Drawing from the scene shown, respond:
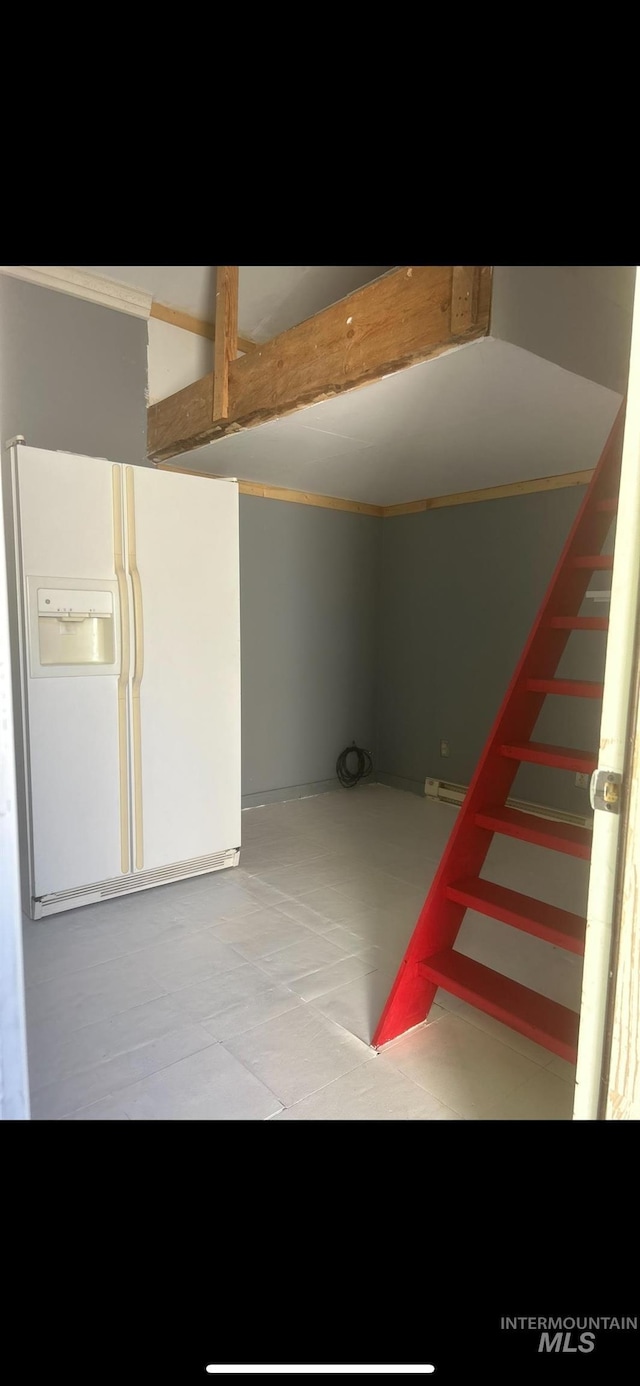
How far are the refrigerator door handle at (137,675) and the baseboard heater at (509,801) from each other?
246 cm

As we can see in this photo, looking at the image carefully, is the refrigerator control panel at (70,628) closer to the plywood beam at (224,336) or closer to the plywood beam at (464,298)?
the plywood beam at (224,336)

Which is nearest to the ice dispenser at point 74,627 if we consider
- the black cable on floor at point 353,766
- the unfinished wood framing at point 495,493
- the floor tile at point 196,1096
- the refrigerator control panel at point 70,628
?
the refrigerator control panel at point 70,628

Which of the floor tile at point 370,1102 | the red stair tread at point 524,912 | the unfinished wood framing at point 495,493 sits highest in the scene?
the unfinished wood framing at point 495,493

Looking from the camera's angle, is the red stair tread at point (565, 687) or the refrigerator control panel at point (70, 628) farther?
the refrigerator control panel at point (70, 628)

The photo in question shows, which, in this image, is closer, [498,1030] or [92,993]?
[498,1030]

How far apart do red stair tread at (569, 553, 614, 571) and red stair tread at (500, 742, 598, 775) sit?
0.51m

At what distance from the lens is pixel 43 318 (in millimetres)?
3102

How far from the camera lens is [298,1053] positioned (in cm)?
186

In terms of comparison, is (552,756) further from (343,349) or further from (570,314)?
(343,349)

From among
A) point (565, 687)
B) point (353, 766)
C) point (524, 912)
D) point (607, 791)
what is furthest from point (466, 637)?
point (607, 791)

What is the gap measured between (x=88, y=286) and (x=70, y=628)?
1.87 metres

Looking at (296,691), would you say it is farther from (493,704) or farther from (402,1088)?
(402,1088)

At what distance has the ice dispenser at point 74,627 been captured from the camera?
264cm

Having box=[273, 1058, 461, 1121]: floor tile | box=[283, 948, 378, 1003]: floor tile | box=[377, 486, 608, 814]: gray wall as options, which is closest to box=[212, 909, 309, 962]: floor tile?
box=[283, 948, 378, 1003]: floor tile
